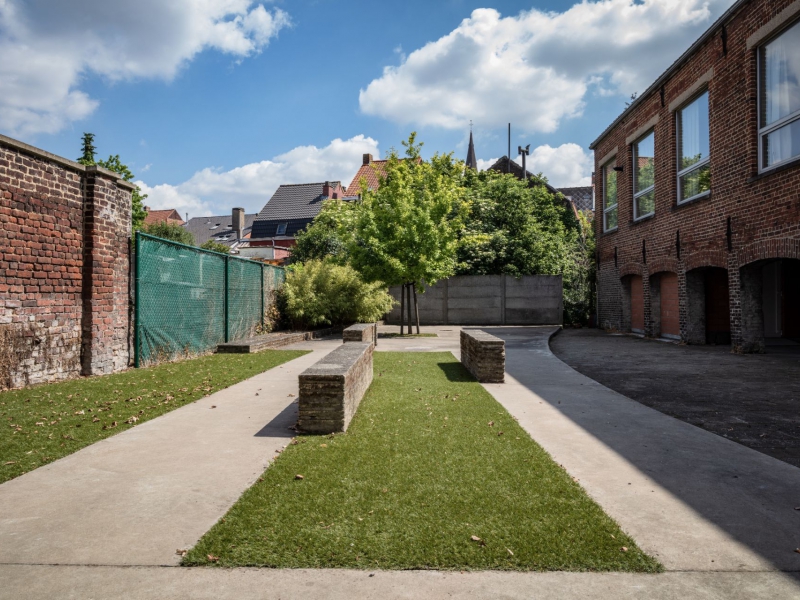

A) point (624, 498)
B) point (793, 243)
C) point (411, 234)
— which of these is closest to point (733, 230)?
point (793, 243)

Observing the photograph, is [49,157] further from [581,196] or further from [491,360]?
[581,196]

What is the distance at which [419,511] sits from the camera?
11.4 ft

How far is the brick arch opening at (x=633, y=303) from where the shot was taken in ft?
61.1

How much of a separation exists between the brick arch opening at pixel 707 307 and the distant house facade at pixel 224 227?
58.3 metres

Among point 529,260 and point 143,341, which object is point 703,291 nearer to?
point 529,260

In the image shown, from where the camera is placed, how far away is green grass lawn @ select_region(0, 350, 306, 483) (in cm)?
484

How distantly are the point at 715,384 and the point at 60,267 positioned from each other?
9.97m

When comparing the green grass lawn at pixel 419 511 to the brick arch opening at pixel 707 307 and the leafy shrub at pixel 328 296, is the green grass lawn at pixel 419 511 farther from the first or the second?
the leafy shrub at pixel 328 296

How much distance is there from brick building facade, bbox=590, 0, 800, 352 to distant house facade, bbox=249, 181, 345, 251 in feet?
131

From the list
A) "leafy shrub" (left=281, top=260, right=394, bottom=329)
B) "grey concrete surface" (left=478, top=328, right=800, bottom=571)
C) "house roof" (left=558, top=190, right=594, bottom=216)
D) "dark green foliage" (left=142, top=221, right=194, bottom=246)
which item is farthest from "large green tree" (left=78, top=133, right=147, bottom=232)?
"house roof" (left=558, top=190, right=594, bottom=216)

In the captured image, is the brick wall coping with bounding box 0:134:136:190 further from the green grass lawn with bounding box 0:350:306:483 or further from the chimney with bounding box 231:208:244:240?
the chimney with bounding box 231:208:244:240

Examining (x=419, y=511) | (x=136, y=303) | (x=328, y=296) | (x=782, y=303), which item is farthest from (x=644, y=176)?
(x=419, y=511)

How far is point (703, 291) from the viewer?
14773 millimetres

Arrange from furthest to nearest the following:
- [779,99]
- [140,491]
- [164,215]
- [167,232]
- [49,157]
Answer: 1. [164,215]
2. [167,232]
3. [779,99]
4. [49,157]
5. [140,491]
